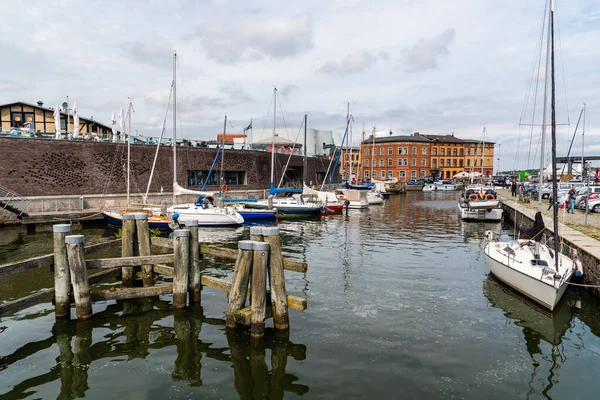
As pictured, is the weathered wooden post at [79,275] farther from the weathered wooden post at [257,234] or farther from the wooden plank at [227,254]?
the weathered wooden post at [257,234]

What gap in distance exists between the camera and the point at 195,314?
10.4m

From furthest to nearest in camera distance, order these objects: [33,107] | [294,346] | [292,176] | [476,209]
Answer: [292,176]
[33,107]
[476,209]
[294,346]

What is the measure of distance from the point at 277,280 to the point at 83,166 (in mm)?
30704

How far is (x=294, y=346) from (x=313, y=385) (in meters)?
1.48

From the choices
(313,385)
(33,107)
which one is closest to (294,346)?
(313,385)

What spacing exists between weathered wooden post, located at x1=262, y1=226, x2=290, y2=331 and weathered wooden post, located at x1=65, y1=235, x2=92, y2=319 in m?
4.28

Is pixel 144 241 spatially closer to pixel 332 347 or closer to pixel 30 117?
pixel 332 347

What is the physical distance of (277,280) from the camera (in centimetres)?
870

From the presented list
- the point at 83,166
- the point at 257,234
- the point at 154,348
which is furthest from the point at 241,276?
the point at 83,166

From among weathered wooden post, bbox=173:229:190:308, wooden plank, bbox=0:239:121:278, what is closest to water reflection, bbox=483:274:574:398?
weathered wooden post, bbox=173:229:190:308

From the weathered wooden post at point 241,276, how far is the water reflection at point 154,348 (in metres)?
0.77

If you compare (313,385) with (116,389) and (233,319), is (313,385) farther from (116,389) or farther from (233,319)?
(116,389)

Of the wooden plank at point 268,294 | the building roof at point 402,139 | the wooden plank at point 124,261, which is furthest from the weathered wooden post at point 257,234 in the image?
the building roof at point 402,139

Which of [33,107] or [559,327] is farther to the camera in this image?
[33,107]
